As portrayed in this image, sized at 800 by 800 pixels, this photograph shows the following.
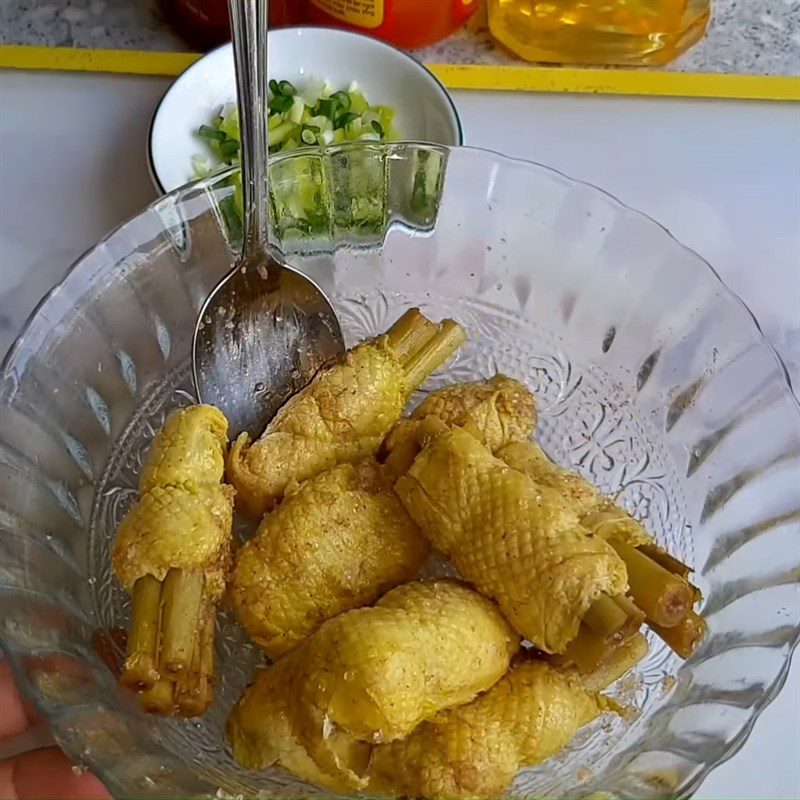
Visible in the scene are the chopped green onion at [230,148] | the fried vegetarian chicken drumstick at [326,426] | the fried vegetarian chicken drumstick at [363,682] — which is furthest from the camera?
the chopped green onion at [230,148]

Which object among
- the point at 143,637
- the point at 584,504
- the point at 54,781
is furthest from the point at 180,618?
the point at 584,504

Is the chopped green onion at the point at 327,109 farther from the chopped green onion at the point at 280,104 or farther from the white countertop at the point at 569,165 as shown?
the white countertop at the point at 569,165

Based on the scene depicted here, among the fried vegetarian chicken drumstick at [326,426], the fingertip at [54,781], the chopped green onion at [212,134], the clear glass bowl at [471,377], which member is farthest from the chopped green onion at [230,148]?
the fingertip at [54,781]

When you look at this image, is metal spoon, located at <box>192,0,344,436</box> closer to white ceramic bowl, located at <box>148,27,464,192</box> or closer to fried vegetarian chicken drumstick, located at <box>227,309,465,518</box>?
fried vegetarian chicken drumstick, located at <box>227,309,465,518</box>

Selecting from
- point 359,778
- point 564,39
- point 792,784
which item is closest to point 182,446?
point 359,778

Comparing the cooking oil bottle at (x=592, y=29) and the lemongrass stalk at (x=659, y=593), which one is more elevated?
the cooking oil bottle at (x=592, y=29)

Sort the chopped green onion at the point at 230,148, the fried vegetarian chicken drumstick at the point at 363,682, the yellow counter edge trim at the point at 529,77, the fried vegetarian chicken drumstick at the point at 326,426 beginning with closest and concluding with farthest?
the fried vegetarian chicken drumstick at the point at 363,682 < the fried vegetarian chicken drumstick at the point at 326,426 < the chopped green onion at the point at 230,148 < the yellow counter edge trim at the point at 529,77

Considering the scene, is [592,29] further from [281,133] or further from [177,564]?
[177,564]

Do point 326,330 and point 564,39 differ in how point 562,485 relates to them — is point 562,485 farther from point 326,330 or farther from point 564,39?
point 564,39
